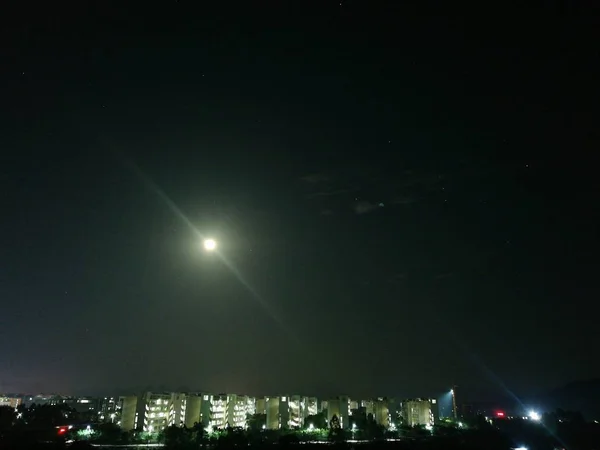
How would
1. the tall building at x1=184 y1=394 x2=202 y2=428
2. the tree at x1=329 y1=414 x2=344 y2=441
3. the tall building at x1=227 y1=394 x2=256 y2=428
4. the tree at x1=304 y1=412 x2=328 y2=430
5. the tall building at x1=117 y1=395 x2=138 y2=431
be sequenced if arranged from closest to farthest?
the tree at x1=329 y1=414 x2=344 y2=441, the tall building at x1=117 y1=395 x2=138 y2=431, the tall building at x1=184 y1=394 x2=202 y2=428, the tree at x1=304 y1=412 x2=328 y2=430, the tall building at x1=227 y1=394 x2=256 y2=428

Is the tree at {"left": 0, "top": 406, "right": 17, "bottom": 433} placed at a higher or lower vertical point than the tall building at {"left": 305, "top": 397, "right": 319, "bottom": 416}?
lower

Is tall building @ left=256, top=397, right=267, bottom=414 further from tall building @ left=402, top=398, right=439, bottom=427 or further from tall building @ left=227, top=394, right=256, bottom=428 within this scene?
tall building @ left=402, top=398, right=439, bottom=427

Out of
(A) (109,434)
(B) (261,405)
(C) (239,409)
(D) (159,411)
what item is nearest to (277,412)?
(B) (261,405)

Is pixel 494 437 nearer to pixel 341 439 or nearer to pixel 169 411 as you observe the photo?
pixel 341 439

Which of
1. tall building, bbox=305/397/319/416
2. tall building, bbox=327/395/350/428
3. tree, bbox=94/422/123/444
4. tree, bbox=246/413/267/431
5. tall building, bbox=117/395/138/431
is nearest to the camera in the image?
tree, bbox=94/422/123/444

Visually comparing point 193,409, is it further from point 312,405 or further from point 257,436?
point 312,405

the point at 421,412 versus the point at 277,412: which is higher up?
the point at 421,412

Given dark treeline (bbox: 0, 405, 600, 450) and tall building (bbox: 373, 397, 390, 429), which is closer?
dark treeline (bbox: 0, 405, 600, 450)

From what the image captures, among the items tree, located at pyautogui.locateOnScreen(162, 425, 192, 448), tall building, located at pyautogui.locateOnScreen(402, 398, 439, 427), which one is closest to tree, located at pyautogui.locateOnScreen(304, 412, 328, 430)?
tree, located at pyautogui.locateOnScreen(162, 425, 192, 448)
